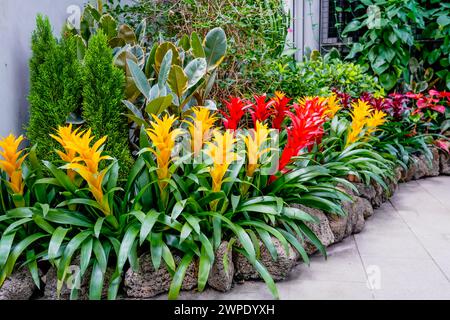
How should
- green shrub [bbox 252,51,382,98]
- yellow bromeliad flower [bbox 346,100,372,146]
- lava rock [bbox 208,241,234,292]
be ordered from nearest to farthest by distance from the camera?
lava rock [bbox 208,241,234,292]
yellow bromeliad flower [bbox 346,100,372,146]
green shrub [bbox 252,51,382,98]

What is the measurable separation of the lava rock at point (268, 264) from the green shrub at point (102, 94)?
0.81 m

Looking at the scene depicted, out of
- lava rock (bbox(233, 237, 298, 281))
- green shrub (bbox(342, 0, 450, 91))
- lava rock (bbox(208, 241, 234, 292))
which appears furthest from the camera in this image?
green shrub (bbox(342, 0, 450, 91))

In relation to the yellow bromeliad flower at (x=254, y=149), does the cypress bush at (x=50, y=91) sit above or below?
above

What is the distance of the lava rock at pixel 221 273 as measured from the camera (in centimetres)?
204

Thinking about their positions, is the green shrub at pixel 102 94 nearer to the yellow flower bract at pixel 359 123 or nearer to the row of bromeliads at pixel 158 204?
the row of bromeliads at pixel 158 204

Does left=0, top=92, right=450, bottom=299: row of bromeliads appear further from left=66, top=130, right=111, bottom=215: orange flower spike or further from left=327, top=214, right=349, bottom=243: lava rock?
left=327, top=214, right=349, bottom=243: lava rock

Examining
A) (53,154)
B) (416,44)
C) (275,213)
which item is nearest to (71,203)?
(53,154)

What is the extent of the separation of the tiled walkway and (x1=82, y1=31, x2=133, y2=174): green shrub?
93 centimetres

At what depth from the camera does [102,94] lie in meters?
2.33

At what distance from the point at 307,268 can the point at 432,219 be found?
1.40 metres

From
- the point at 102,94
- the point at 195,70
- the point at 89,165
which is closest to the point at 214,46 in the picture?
the point at 195,70

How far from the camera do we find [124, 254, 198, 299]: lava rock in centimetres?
196

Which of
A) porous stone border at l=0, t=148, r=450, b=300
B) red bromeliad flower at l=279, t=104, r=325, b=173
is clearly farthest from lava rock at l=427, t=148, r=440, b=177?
red bromeliad flower at l=279, t=104, r=325, b=173

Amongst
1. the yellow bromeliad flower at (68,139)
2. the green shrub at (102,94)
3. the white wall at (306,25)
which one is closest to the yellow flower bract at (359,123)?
the green shrub at (102,94)
